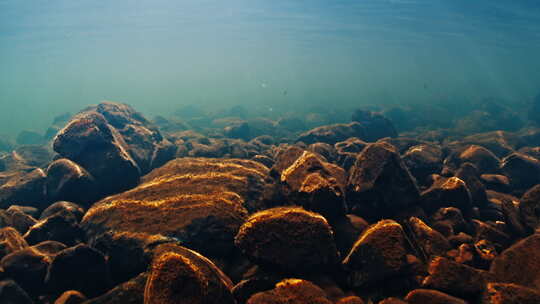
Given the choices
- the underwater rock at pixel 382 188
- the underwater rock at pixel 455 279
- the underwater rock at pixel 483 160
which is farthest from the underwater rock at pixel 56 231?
the underwater rock at pixel 483 160

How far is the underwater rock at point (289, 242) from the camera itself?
13.4 ft

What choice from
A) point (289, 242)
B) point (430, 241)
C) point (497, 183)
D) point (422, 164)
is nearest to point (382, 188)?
point (430, 241)

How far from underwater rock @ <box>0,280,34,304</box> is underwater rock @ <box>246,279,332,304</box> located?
366 cm

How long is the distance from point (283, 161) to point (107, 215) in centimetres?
392

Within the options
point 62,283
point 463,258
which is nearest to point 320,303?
point 463,258

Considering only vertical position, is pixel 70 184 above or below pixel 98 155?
below

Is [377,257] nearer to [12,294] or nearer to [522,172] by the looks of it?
[12,294]

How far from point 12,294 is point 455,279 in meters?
6.55

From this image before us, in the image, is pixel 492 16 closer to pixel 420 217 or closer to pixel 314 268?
pixel 420 217

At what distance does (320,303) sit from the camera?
3.48 meters

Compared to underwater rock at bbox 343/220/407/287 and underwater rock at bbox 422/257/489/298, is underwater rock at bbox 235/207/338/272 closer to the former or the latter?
underwater rock at bbox 343/220/407/287

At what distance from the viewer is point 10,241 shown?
537 centimetres

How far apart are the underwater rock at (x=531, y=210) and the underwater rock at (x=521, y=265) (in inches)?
38.5

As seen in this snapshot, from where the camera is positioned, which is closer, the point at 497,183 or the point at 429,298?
the point at 429,298
